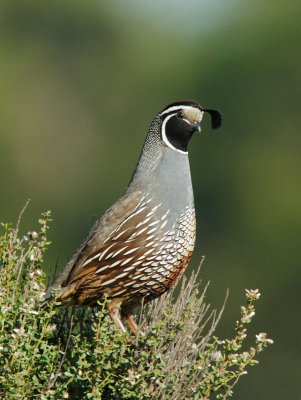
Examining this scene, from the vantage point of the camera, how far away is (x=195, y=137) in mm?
29938

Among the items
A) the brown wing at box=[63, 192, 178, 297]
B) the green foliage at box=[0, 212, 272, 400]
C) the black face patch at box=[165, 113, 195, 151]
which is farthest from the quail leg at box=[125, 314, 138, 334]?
the black face patch at box=[165, 113, 195, 151]

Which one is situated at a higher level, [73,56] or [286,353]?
[73,56]

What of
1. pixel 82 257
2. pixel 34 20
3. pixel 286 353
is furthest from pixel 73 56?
pixel 82 257

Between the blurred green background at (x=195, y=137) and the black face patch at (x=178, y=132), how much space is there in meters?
14.4

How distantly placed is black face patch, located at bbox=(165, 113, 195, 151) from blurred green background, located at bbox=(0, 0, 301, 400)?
14.4m

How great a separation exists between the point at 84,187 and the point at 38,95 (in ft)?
18.0

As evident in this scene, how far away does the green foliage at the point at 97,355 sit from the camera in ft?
18.8

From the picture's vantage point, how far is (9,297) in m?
5.94

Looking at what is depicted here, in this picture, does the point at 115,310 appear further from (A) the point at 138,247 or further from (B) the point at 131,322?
(A) the point at 138,247

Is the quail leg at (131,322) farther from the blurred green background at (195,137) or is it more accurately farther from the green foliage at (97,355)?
the blurred green background at (195,137)

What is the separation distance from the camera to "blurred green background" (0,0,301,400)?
2752 centimetres

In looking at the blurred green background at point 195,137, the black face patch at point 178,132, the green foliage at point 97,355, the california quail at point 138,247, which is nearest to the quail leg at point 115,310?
the california quail at point 138,247

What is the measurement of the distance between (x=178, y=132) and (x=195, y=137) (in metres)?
Answer: 22.8

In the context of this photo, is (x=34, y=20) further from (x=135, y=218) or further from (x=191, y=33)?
(x=135, y=218)
